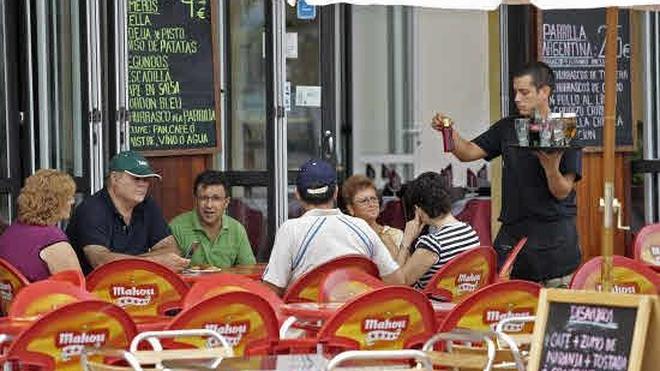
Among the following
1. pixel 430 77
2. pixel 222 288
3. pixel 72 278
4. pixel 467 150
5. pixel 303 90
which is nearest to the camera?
pixel 222 288

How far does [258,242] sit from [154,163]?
894mm

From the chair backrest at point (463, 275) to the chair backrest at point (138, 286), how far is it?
1.20 meters

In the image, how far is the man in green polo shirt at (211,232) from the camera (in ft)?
33.7

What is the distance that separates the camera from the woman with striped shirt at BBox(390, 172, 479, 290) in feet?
29.2

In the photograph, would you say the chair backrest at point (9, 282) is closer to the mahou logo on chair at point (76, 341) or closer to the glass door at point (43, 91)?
the mahou logo on chair at point (76, 341)

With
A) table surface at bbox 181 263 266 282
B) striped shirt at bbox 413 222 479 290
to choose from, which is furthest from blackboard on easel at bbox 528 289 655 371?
table surface at bbox 181 263 266 282

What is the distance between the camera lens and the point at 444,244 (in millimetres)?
8969

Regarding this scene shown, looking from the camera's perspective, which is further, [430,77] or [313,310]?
[430,77]

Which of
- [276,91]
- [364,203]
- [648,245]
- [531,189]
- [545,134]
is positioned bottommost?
[648,245]

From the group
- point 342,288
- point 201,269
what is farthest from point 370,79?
point 342,288

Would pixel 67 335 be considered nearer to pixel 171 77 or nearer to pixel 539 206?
pixel 539 206

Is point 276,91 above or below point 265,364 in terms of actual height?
above

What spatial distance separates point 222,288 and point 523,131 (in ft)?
5.73

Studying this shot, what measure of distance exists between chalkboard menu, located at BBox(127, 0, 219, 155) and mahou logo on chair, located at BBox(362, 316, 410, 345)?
4.67 metres
